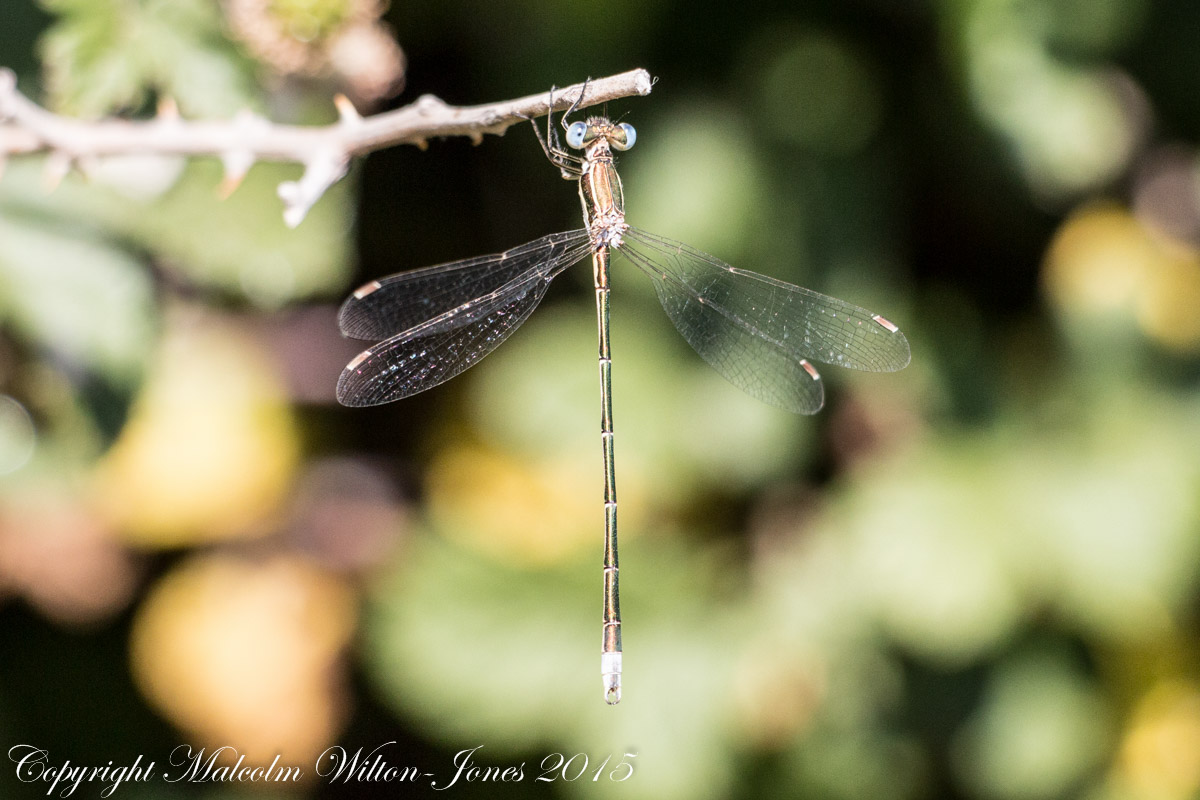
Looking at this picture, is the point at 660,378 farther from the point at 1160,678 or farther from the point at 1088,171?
the point at 1160,678

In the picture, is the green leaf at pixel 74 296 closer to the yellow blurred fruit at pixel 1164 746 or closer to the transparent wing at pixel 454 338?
the transparent wing at pixel 454 338

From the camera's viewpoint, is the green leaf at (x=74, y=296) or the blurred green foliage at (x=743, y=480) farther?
the blurred green foliage at (x=743, y=480)

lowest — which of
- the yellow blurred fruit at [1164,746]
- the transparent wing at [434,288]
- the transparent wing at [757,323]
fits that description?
the yellow blurred fruit at [1164,746]

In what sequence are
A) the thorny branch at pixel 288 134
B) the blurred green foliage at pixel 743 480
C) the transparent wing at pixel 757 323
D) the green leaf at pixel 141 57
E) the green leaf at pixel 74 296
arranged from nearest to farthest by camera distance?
the thorny branch at pixel 288 134
the green leaf at pixel 141 57
the green leaf at pixel 74 296
the transparent wing at pixel 757 323
the blurred green foliage at pixel 743 480

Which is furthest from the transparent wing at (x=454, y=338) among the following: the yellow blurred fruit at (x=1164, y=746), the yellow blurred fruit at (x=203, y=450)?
the yellow blurred fruit at (x=1164, y=746)

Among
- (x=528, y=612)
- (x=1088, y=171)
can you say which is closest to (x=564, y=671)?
(x=528, y=612)

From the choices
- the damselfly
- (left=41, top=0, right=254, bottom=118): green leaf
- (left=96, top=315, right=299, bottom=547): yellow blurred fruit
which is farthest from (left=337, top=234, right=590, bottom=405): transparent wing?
(left=96, top=315, right=299, bottom=547): yellow blurred fruit

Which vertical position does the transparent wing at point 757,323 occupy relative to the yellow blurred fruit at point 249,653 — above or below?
above

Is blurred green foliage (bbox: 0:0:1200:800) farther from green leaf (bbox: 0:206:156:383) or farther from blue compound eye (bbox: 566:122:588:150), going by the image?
blue compound eye (bbox: 566:122:588:150)
